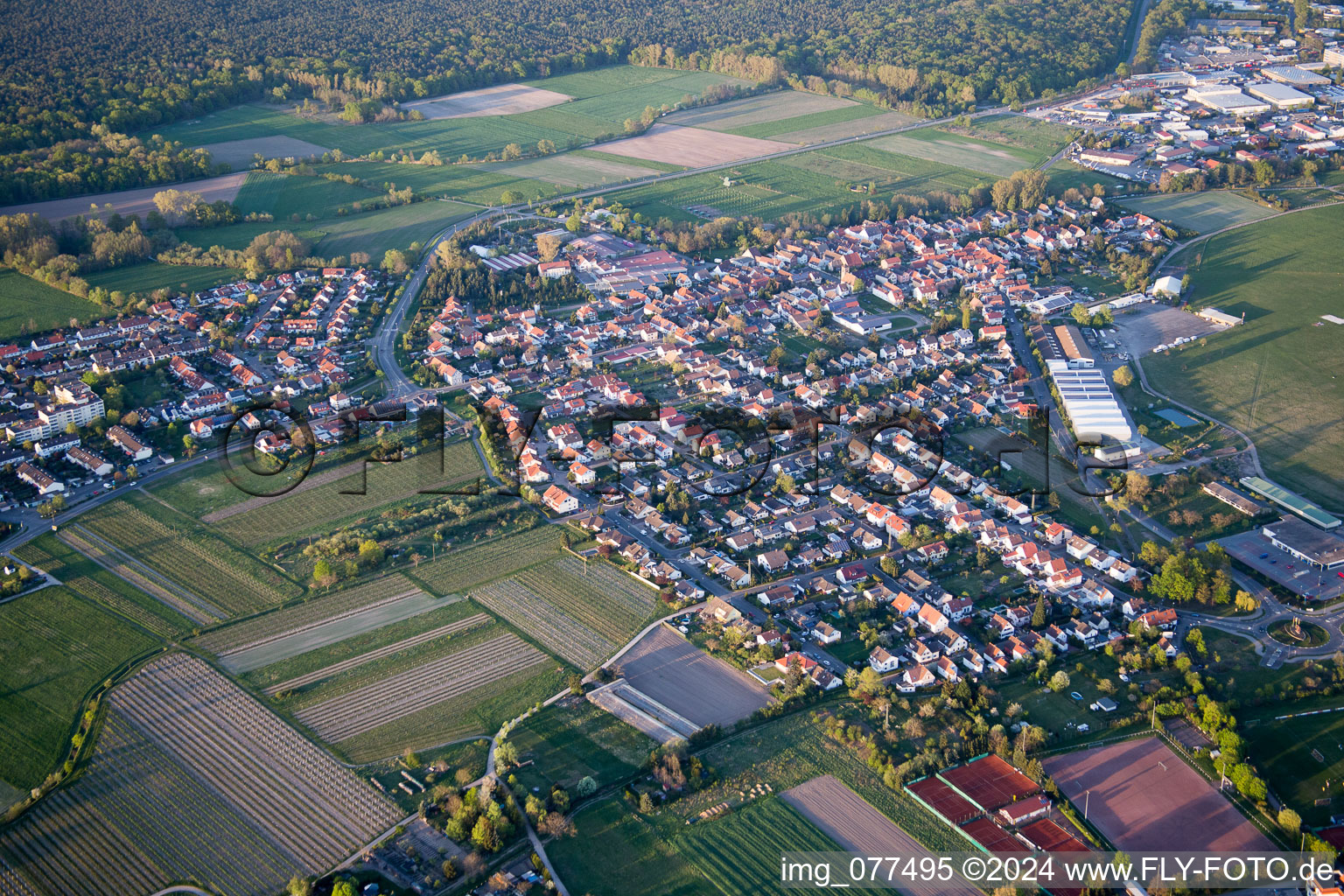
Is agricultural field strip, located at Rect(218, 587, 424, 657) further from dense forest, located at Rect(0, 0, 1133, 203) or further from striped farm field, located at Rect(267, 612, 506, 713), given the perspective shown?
dense forest, located at Rect(0, 0, 1133, 203)

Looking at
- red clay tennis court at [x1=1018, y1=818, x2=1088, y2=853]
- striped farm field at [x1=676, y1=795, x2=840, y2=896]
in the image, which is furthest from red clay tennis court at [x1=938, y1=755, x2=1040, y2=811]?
striped farm field at [x1=676, y1=795, x2=840, y2=896]

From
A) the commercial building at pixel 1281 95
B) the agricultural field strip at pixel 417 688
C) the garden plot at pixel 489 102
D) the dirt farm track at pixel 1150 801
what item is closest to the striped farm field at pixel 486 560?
the agricultural field strip at pixel 417 688

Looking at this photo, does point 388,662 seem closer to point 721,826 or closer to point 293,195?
point 721,826

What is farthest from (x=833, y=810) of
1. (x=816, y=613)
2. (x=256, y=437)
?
(x=256, y=437)

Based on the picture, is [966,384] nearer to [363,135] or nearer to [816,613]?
[816,613]

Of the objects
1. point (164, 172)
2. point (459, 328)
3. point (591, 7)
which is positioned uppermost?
point (591, 7)

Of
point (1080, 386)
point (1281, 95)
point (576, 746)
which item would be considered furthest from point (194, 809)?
point (1281, 95)
